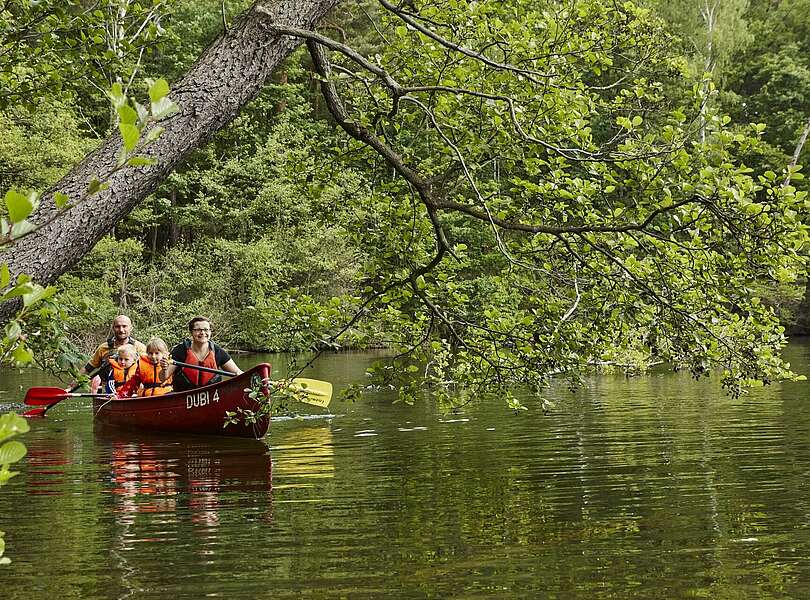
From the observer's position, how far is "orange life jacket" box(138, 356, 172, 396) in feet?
43.0

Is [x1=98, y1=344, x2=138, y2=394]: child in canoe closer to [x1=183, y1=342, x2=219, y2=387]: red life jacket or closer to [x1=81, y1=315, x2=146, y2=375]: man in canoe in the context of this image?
[x1=81, y1=315, x2=146, y2=375]: man in canoe

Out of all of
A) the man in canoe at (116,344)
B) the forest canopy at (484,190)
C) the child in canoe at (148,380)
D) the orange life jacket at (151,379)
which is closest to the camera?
the forest canopy at (484,190)

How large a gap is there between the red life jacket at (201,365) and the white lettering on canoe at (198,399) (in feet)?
1.08

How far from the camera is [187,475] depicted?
8.71m

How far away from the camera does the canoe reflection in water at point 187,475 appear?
687cm

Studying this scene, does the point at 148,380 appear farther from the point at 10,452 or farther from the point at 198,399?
Result: the point at 10,452

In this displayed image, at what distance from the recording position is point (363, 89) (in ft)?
24.8

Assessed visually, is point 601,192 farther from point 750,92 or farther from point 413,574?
point 750,92

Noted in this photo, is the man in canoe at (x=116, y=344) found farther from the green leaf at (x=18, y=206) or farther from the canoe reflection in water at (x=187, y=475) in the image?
the green leaf at (x=18, y=206)

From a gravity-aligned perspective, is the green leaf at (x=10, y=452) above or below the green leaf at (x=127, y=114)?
below

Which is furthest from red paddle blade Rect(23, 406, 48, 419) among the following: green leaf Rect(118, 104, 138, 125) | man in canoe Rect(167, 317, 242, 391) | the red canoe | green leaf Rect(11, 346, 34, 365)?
green leaf Rect(118, 104, 138, 125)

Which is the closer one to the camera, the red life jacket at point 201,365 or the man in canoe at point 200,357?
the man in canoe at point 200,357

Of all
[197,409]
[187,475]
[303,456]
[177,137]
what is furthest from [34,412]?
[177,137]

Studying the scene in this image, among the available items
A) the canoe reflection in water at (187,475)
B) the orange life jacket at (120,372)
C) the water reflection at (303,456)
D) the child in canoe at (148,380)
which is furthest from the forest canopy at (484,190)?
the orange life jacket at (120,372)
